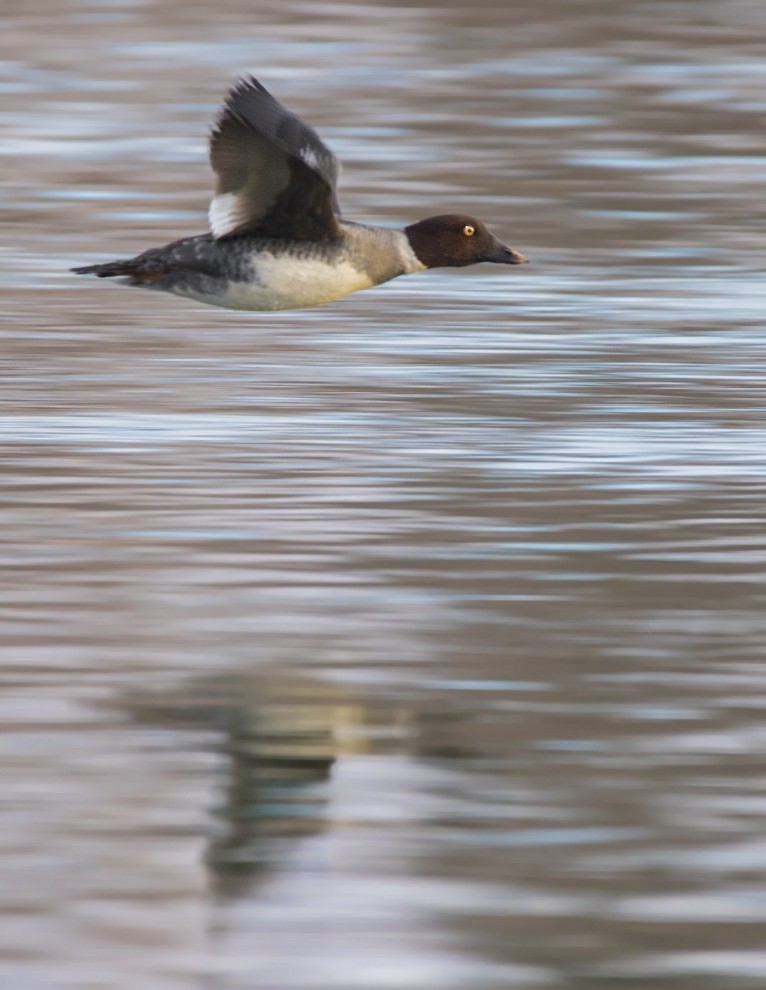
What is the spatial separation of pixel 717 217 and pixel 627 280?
1.82 m

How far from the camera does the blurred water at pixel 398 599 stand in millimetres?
5414

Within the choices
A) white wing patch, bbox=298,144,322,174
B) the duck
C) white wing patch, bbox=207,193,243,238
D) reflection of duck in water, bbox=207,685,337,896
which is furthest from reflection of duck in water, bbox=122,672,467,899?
white wing patch, bbox=207,193,243,238

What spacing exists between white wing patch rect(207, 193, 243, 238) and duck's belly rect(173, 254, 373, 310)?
18 centimetres

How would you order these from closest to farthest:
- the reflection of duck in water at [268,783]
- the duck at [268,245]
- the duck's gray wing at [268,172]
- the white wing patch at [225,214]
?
the reflection of duck in water at [268,783] < the duck's gray wing at [268,172] < the duck at [268,245] < the white wing patch at [225,214]

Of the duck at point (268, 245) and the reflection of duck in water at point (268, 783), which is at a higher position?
the duck at point (268, 245)

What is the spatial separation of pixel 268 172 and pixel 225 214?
1.06 feet

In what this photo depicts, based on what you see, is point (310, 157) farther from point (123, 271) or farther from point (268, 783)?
point (268, 783)

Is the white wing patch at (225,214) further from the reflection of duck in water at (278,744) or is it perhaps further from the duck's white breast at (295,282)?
the reflection of duck in water at (278,744)

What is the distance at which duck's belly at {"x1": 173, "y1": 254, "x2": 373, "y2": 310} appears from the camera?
10125mm

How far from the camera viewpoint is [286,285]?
10.2m

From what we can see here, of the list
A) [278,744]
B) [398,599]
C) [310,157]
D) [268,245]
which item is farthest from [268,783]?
[268,245]

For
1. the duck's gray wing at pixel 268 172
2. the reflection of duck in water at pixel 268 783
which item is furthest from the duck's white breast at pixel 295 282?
the reflection of duck in water at pixel 268 783

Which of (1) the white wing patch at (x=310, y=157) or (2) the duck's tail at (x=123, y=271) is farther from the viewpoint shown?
(2) the duck's tail at (x=123, y=271)

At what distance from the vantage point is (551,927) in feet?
17.4
